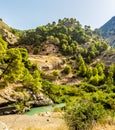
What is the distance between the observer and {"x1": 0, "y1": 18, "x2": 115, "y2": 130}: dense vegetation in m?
27.2

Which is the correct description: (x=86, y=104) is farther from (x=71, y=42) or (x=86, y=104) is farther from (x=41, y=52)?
(x=71, y=42)

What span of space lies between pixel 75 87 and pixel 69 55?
3350 centimetres

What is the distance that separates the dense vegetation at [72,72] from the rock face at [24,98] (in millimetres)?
2247

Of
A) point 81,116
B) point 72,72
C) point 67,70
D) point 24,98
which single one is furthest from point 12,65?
point 72,72

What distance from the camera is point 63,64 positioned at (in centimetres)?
10356

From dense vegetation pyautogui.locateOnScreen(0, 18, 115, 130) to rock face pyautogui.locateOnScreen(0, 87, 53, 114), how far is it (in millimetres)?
2247

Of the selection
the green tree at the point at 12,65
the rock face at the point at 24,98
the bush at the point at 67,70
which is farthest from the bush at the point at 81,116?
the bush at the point at 67,70

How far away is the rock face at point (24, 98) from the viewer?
5731 cm

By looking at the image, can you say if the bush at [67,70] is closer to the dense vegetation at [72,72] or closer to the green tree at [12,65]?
the dense vegetation at [72,72]

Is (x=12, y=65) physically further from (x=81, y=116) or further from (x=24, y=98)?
(x=81, y=116)

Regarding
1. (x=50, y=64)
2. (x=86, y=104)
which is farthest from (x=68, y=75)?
(x=86, y=104)

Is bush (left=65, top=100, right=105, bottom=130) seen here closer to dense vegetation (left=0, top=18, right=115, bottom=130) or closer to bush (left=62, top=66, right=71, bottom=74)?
dense vegetation (left=0, top=18, right=115, bottom=130)

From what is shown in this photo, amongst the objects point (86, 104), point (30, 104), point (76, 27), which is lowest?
point (30, 104)

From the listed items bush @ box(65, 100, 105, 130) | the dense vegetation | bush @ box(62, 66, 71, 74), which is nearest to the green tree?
the dense vegetation
